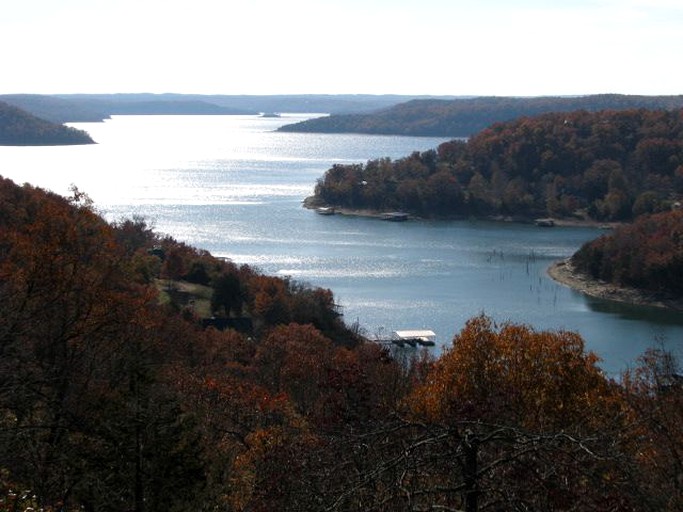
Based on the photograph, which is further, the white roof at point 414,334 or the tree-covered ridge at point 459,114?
the tree-covered ridge at point 459,114

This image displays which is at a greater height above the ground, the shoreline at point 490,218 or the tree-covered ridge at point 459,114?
the tree-covered ridge at point 459,114

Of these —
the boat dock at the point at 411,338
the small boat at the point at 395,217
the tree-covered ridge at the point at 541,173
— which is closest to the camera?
the boat dock at the point at 411,338

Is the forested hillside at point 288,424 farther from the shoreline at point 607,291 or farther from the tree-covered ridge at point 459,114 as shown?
the tree-covered ridge at point 459,114

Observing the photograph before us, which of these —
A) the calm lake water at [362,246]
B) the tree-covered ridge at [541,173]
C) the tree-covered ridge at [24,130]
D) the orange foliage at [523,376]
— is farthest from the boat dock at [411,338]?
the tree-covered ridge at [24,130]

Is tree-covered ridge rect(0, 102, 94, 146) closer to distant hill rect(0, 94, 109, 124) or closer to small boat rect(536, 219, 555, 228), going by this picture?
distant hill rect(0, 94, 109, 124)

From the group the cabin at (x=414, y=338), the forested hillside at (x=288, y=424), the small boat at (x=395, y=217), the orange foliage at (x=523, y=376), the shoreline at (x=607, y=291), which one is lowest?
the small boat at (x=395, y=217)

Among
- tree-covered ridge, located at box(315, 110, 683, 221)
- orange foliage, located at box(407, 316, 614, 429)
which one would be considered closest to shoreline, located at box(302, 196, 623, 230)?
tree-covered ridge, located at box(315, 110, 683, 221)

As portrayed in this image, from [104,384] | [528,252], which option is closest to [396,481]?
[104,384]
